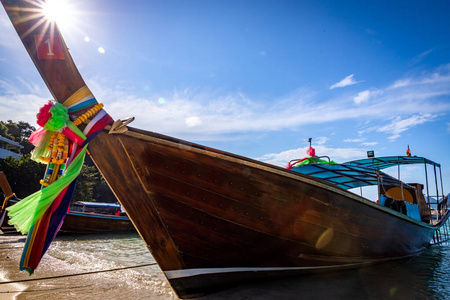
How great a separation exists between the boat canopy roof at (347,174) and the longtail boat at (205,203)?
257cm

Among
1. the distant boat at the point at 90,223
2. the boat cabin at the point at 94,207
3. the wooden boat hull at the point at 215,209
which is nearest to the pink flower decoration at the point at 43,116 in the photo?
the wooden boat hull at the point at 215,209

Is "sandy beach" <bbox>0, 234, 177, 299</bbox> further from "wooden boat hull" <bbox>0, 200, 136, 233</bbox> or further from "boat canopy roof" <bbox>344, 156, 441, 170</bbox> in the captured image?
"boat canopy roof" <bbox>344, 156, 441, 170</bbox>

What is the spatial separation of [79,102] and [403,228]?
740 centimetres

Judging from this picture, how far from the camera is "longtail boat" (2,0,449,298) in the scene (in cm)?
279

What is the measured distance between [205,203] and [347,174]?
19.7 feet

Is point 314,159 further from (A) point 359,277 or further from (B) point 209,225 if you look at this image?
(B) point 209,225

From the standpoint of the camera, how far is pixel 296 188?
3586 millimetres

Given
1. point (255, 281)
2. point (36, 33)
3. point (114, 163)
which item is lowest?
point (255, 281)

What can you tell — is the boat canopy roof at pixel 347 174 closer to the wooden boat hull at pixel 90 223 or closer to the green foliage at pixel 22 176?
the wooden boat hull at pixel 90 223

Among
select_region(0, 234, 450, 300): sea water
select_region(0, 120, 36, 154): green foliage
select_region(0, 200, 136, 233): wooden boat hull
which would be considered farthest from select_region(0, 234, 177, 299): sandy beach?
select_region(0, 120, 36, 154): green foliage

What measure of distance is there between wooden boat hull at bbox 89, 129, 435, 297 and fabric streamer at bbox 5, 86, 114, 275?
0.81ft

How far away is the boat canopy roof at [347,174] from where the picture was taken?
647 cm

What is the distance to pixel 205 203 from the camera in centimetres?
327

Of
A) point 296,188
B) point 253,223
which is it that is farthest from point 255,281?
point 296,188
